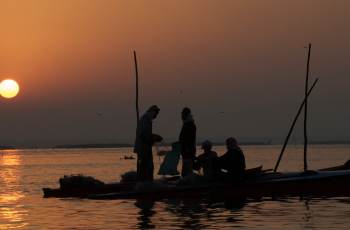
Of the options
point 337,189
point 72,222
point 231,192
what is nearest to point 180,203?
point 231,192

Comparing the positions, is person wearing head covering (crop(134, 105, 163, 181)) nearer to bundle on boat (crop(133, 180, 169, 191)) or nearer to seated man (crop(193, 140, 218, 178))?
bundle on boat (crop(133, 180, 169, 191))

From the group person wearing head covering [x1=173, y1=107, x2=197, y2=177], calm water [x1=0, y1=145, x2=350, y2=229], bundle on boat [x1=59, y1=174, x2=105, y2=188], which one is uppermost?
person wearing head covering [x1=173, y1=107, x2=197, y2=177]

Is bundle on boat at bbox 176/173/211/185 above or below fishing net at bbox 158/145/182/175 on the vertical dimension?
below

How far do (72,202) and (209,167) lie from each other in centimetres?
417

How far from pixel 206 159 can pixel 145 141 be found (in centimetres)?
191

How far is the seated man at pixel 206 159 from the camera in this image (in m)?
13.9

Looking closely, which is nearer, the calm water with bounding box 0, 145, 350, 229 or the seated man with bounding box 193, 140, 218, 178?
the calm water with bounding box 0, 145, 350, 229

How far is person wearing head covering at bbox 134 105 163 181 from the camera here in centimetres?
1457

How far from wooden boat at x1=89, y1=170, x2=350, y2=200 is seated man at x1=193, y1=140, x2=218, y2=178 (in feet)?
1.90

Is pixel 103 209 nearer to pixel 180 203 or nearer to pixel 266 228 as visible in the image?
pixel 180 203

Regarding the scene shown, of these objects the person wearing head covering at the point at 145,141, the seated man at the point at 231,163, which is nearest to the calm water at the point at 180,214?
the seated man at the point at 231,163

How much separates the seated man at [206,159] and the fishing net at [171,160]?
687mm

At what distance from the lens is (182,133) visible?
14.9 metres

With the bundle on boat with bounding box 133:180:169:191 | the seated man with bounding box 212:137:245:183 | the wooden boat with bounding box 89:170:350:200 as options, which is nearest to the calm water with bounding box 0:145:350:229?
the wooden boat with bounding box 89:170:350:200
